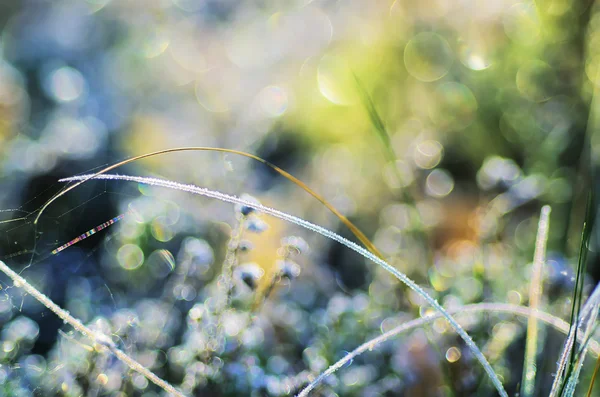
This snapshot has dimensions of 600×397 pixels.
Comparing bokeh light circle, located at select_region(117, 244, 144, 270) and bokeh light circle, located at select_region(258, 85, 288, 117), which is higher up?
bokeh light circle, located at select_region(258, 85, 288, 117)

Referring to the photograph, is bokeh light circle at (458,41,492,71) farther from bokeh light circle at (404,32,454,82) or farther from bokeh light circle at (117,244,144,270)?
bokeh light circle at (117,244,144,270)

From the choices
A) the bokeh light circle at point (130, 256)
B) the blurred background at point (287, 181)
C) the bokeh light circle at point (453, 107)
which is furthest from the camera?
the bokeh light circle at point (453, 107)

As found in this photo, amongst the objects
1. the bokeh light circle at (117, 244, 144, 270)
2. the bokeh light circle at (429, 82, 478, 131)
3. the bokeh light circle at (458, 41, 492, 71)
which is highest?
the bokeh light circle at (458, 41, 492, 71)

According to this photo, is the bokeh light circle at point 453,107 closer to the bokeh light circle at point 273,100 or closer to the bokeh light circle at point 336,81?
the bokeh light circle at point 336,81

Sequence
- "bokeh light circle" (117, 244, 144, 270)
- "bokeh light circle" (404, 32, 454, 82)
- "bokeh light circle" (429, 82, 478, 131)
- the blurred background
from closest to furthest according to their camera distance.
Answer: the blurred background → "bokeh light circle" (117, 244, 144, 270) → "bokeh light circle" (429, 82, 478, 131) → "bokeh light circle" (404, 32, 454, 82)

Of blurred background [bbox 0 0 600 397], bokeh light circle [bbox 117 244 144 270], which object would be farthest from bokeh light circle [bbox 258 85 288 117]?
bokeh light circle [bbox 117 244 144 270]

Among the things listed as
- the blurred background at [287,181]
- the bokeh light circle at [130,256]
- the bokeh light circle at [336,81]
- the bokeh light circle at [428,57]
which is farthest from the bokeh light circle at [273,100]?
the bokeh light circle at [130,256]

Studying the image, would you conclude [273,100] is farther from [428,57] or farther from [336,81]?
[428,57]

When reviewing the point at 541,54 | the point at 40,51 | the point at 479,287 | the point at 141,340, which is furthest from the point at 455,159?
the point at 40,51
